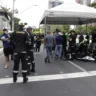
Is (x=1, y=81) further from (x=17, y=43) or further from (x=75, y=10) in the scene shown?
(x=75, y=10)

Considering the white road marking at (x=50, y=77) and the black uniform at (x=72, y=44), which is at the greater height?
the black uniform at (x=72, y=44)

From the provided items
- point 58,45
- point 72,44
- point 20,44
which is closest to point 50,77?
point 20,44

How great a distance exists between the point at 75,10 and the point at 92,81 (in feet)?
28.8

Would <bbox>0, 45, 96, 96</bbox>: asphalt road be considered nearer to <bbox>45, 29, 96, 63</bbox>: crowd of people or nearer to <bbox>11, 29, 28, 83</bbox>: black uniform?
<bbox>11, 29, 28, 83</bbox>: black uniform

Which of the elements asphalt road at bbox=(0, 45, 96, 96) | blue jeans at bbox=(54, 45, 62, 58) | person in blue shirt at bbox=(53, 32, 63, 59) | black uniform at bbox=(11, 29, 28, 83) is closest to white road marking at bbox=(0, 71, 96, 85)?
asphalt road at bbox=(0, 45, 96, 96)

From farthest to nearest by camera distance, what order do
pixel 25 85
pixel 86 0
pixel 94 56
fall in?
pixel 86 0 < pixel 94 56 < pixel 25 85

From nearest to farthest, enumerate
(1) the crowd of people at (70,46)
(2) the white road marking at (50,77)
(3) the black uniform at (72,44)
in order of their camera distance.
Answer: (2) the white road marking at (50,77) < (1) the crowd of people at (70,46) < (3) the black uniform at (72,44)

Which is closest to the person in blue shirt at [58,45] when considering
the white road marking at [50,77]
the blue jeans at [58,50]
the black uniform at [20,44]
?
the blue jeans at [58,50]

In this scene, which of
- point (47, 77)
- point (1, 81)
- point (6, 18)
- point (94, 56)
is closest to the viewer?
point (1, 81)

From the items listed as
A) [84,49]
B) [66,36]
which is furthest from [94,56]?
[66,36]

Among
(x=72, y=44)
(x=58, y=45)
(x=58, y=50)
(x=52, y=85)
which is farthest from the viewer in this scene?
(x=58, y=50)

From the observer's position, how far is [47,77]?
10.8 m

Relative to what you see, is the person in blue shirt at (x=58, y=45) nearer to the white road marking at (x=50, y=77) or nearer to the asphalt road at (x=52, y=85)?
the white road marking at (x=50, y=77)

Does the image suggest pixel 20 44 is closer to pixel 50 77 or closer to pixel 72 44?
pixel 50 77
